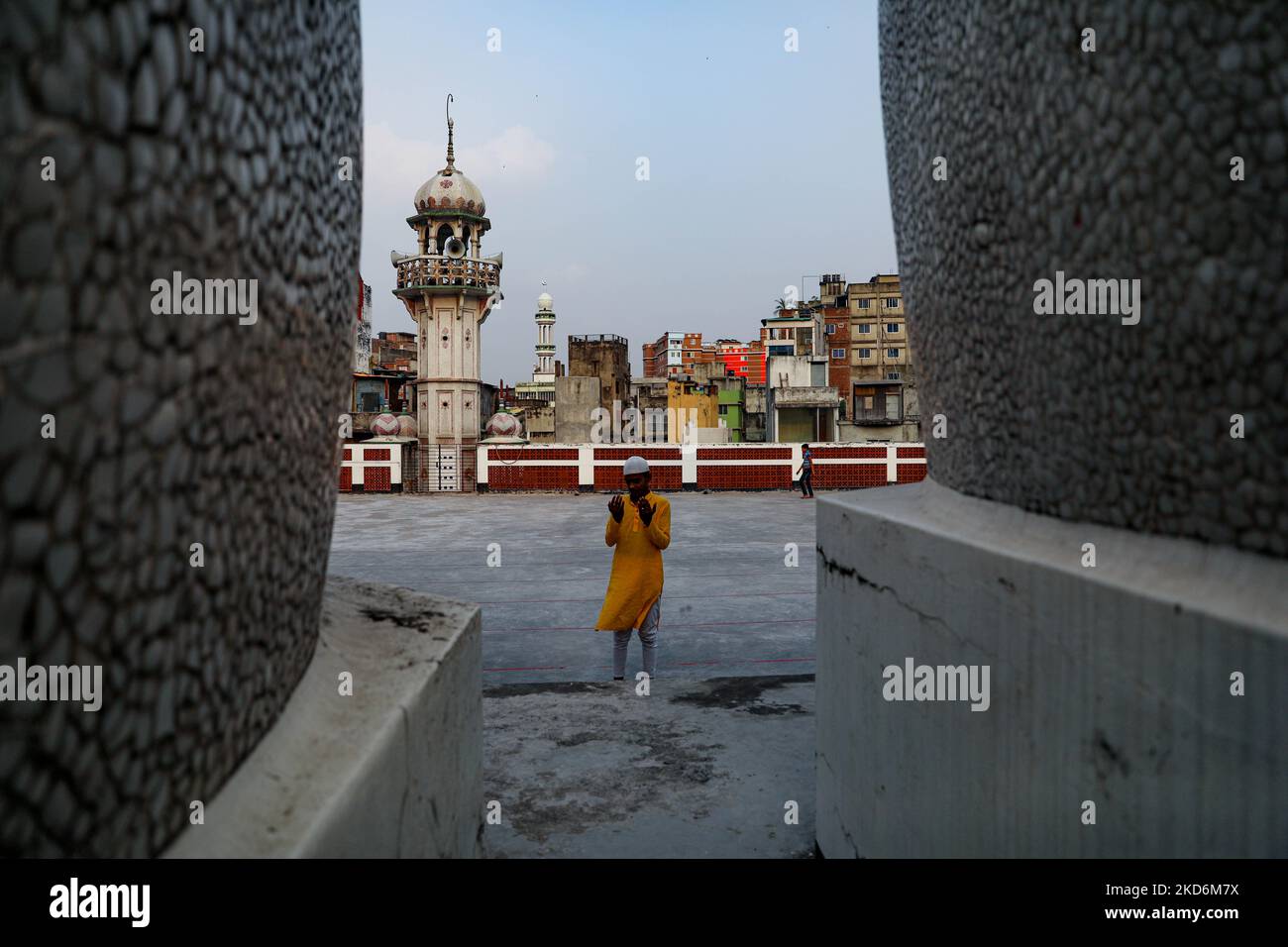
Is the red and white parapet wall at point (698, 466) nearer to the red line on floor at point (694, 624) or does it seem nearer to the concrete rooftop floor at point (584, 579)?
the concrete rooftop floor at point (584, 579)

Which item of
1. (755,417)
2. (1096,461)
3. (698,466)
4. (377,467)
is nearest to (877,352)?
(755,417)

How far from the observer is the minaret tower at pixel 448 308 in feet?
81.9

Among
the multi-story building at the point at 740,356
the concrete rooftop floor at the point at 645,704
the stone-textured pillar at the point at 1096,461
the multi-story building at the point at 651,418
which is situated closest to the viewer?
the stone-textured pillar at the point at 1096,461

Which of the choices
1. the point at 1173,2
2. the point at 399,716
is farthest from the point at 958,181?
the point at 399,716

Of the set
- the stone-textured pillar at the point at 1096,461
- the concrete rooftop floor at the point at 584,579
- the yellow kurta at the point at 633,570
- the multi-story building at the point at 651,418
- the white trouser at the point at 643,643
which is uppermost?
the multi-story building at the point at 651,418

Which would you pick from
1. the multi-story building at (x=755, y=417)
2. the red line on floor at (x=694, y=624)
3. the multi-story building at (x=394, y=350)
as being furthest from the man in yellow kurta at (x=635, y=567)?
the multi-story building at (x=394, y=350)

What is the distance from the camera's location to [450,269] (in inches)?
981

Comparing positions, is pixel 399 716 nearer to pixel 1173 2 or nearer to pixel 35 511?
pixel 35 511

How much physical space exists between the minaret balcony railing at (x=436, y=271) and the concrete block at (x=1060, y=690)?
2410 cm

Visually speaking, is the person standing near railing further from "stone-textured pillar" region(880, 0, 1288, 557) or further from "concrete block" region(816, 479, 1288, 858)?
"stone-textured pillar" region(880, 0, 1288, 557)

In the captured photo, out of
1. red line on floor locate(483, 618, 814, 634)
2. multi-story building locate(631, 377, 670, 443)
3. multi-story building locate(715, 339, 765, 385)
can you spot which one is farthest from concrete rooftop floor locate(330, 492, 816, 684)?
multi-story building locate(715, 339, 765, 385)

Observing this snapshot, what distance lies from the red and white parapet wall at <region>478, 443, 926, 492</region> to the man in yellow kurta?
19769 millimetres

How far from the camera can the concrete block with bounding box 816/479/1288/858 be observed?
1.14 meters

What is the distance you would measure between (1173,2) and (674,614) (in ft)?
20.0
